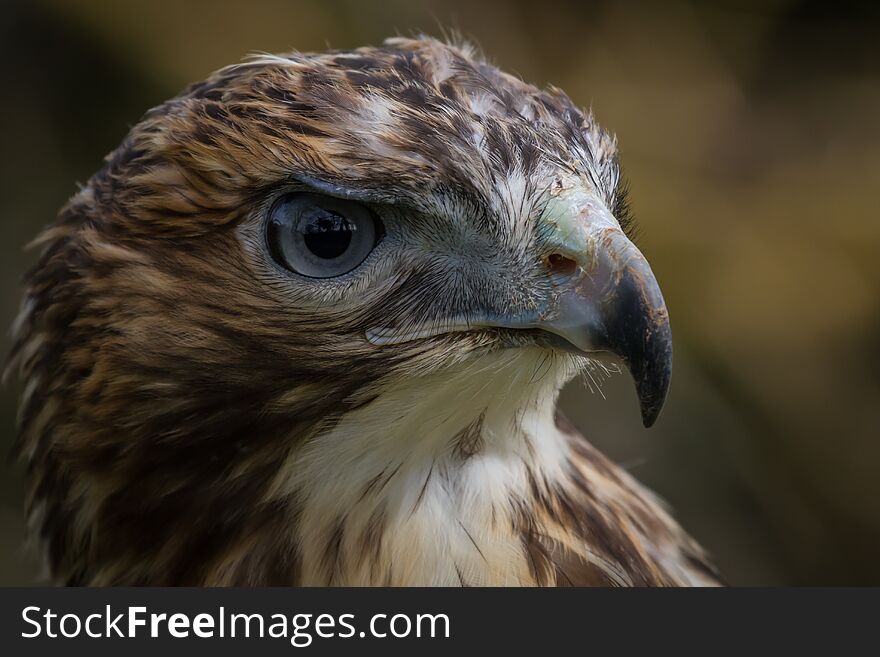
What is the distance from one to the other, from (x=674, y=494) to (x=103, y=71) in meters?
2.81

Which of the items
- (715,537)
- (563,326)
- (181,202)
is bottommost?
(715,537)

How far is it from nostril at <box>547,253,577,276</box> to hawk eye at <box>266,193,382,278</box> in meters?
0.26

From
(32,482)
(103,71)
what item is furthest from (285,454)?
(103,71)

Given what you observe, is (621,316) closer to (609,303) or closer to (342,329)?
(609,303)

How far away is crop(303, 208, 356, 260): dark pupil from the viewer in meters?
1.65

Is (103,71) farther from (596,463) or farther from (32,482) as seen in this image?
(596,463)

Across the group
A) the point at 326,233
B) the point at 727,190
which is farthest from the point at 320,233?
the point at 727,190

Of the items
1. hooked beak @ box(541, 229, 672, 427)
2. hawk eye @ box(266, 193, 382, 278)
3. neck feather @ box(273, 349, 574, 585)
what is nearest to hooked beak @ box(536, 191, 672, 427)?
hooked beak @ box(541, 229, 672, 427)

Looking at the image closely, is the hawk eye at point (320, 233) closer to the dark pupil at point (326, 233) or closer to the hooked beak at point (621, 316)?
the dark pupil at point (326, 233)

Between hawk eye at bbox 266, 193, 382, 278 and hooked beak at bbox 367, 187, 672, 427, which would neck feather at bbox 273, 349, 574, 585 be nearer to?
hooked beak at bbox 367, 187, 672, 427

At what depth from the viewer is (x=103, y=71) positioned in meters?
4.38

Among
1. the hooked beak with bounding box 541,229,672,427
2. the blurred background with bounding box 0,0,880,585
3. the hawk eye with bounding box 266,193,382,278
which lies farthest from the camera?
the blurred background with bounding box 0,0,880,585

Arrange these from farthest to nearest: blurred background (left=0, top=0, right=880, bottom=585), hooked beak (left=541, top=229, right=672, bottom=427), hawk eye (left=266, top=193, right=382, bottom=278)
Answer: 1. blurred background (left=0, top=0, right=880, bottom=585)
2. hawk eye (left=266, top=193, right=382, bottom=278)
3. hooked beak (left=541, top=229, right=672, bottom=427)

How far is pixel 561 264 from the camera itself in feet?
5.24
